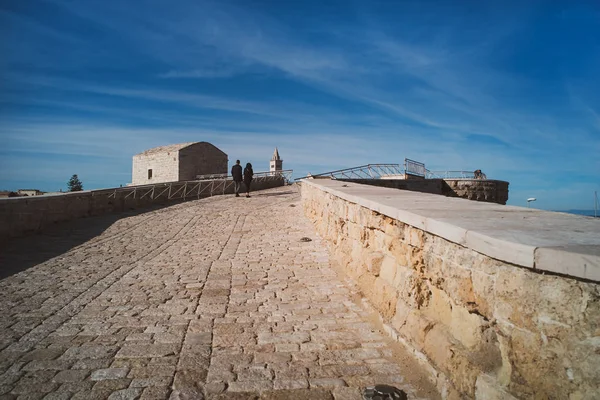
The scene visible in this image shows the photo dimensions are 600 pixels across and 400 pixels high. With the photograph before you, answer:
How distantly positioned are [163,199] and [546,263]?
18.4 metres

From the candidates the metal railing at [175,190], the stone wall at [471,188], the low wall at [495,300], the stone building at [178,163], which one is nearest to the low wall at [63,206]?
the metal railing at [175,190]

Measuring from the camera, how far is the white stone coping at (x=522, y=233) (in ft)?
5.99

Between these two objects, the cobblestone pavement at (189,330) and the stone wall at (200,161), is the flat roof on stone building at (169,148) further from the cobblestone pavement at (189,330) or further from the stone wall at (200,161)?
the cobblestone pavement at (189,330)

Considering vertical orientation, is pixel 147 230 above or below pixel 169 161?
below

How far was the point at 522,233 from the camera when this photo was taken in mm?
2381

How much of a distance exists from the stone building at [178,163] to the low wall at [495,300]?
3362 centimetres

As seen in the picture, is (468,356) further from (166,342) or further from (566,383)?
(166,342)

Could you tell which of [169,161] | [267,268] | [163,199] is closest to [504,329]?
[267,268]

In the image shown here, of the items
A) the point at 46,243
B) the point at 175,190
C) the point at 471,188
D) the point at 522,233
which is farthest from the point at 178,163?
the point at 522,233

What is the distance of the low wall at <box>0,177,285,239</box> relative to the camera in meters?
8.97

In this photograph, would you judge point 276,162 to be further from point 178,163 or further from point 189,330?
point 189,330

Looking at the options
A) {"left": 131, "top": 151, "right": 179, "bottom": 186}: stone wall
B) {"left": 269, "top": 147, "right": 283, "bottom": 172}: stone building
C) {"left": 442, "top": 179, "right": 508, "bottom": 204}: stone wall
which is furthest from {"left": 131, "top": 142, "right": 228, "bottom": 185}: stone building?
{"left": 442, "top": 179, "right": 508, "bottom": 204}: stone wall

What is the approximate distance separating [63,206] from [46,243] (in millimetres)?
A: 3163

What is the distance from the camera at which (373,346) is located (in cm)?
367
